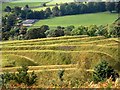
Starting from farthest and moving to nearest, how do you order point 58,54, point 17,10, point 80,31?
1. point 80,31
2. point 17,10
3. point 58,54

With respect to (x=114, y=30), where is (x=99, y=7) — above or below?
above

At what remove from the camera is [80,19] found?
961cm

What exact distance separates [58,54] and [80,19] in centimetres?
157

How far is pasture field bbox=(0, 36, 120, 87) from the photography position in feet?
→ 25.9

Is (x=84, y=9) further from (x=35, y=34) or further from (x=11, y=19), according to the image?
(x=11, y=19)

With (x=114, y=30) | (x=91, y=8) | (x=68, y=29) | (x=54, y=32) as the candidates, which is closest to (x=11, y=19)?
(x=54, y=32)

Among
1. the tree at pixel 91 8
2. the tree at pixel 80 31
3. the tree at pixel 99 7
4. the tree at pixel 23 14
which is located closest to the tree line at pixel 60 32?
the tree at pixel 80 31

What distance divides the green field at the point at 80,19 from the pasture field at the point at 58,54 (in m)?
0.55

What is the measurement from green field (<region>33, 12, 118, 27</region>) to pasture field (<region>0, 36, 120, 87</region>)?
0.55m

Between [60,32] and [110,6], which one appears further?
[60,32]

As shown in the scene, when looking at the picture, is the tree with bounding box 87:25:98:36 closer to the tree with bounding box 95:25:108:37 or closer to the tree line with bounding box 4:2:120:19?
the tree with bounding box 95:25:108:37

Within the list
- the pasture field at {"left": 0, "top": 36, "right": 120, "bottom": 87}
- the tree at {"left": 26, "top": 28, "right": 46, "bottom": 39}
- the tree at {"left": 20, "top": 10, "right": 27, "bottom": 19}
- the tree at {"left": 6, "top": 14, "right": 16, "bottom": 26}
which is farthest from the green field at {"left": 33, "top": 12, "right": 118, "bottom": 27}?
the tree at {"left": 6, "top": 14, "right": 16, "bottom": 26}

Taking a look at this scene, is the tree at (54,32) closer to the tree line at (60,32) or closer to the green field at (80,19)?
the tree line at (60,32)

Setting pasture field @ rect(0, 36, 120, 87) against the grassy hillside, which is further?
the grassy hillside
